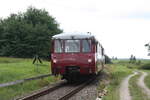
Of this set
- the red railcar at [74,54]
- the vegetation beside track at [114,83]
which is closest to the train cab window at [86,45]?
the red railcar at [74,54]

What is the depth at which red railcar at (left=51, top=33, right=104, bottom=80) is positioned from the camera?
22562 millimetres

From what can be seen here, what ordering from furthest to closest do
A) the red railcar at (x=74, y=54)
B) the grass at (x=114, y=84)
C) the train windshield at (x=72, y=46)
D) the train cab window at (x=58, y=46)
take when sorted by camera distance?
1. the train cab window at (x=58, y=46)
2. the train windshield at (x=72, y=46)
3. the red railcar at (x=74, y=54)
4. the grass at (x=114, y=84)

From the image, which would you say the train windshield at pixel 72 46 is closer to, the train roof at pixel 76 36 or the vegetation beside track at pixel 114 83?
the train roof at pixel 76 36

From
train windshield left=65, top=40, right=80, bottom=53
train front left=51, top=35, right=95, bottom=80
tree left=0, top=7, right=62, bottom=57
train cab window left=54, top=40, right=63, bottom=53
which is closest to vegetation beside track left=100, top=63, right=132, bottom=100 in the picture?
train front left=51, top=35, right=95, bottom=80

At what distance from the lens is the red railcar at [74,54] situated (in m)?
22.6

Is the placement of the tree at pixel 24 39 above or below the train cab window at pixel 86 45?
above

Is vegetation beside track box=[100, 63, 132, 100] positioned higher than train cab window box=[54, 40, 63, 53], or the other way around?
train cab window box=[54, 40, 63, 53]

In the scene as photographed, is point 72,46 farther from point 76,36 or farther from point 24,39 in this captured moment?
point 24,39

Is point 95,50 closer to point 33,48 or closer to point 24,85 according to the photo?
point 24,85

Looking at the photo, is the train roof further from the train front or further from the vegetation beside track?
the vegetation beside track

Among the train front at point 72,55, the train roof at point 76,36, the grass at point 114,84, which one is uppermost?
the train roof at point 76,36

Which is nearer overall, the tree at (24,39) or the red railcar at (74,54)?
the red railcar at (74,54)

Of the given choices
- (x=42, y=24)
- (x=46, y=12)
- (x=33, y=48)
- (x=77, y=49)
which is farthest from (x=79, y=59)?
(x=46, y=12)

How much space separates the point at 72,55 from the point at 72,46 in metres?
0.71
